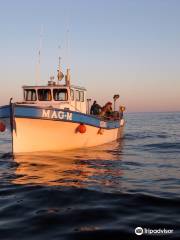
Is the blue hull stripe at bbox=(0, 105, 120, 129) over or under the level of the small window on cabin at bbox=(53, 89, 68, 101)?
under

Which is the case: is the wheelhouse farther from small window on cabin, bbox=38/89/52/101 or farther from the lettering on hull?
the lettering on hull

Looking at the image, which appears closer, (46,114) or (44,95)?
(46,114)

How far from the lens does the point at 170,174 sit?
9.90 meters

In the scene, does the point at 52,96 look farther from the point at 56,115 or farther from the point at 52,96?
the point at 56,115

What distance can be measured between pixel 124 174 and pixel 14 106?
5581 millimetres

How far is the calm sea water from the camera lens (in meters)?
5.28

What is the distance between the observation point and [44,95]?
1641 cm

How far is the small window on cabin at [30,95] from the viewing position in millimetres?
16580

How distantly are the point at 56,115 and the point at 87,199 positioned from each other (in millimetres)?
7176

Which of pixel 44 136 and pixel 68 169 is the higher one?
pixel 44 136

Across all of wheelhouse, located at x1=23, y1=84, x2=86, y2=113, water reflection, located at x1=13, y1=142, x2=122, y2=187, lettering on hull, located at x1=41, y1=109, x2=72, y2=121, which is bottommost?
water reflection, located at x1=13, y1=142, x2=122, y2=187

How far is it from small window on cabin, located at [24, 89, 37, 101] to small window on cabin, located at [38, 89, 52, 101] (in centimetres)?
28

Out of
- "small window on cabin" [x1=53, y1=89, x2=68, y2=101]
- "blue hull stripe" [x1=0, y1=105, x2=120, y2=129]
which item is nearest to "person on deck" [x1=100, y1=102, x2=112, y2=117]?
"small window on cabin" [x1=53, y1=89, x2=68, y2=101]

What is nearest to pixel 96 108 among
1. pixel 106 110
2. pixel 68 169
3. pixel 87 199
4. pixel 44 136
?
pixel 106 110
